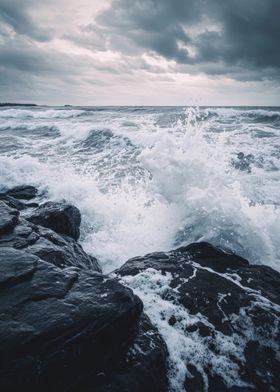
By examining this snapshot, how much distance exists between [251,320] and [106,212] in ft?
14.4

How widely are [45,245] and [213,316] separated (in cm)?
225

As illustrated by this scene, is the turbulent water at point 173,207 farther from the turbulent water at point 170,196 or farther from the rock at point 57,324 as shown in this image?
the rock at point 57,324

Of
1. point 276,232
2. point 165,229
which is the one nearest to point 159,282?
point 165,229

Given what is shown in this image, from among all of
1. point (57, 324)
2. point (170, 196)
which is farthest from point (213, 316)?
point (170, 196)

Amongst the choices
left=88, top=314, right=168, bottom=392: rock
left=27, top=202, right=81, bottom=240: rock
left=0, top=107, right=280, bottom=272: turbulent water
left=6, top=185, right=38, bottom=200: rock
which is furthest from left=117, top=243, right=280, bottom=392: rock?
left=6, top=185, right=38, bottom=200: rock

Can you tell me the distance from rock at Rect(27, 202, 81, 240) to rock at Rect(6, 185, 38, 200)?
218cm

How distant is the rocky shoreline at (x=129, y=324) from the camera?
187 centimetres

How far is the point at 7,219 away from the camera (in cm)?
360

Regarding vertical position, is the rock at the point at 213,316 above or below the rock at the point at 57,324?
below

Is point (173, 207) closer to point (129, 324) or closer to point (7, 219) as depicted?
point (7, 219)

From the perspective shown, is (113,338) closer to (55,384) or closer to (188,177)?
(55,384)

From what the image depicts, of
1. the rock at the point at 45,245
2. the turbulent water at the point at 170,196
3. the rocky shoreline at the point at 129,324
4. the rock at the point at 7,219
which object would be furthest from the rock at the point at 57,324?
the turbulent water at the point at 170,196

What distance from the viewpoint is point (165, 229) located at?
5.99 metres

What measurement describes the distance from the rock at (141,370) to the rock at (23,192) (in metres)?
5.64
